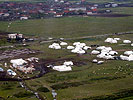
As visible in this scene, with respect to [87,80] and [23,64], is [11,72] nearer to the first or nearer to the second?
[23,64]

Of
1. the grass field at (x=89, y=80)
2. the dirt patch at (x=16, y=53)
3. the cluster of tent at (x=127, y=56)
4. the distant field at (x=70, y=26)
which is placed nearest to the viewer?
the grass field at (x=89, y=80)

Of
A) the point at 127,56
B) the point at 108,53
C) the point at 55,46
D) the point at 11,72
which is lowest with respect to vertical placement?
the point at 127,56

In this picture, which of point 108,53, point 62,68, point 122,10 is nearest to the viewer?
point 62,68

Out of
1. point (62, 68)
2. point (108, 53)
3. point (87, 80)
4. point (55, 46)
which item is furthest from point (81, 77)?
point (55, 46)

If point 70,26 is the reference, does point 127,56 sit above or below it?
above

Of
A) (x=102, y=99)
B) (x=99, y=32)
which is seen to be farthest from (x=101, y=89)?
(x=99, y=32)

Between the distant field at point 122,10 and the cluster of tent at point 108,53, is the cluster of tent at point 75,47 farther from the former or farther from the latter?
the distant field at point 122,10

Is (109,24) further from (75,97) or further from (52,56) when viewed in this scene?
(75,97)

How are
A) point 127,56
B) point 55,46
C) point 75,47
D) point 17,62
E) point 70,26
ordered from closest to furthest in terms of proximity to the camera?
point 17,62 < point 127,56 < point 75,47 < point 55,46 < point 70,26

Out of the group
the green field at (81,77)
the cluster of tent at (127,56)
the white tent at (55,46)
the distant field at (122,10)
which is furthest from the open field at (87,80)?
the distant field at (122,10)
